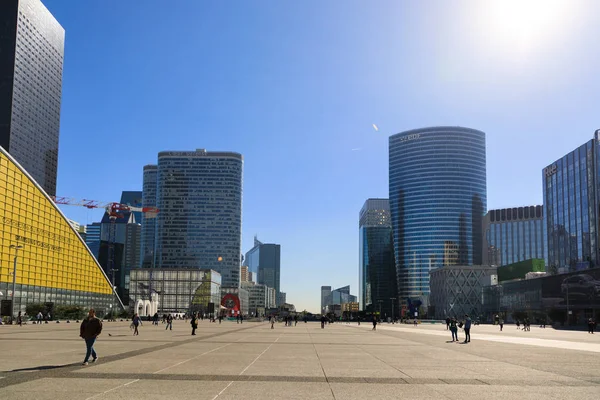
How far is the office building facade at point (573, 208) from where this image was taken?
15175 centimetres

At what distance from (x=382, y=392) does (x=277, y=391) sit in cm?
271

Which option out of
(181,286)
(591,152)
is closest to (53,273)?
(181,286)

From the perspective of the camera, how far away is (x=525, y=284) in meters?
140

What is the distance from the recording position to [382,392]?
15023 mm

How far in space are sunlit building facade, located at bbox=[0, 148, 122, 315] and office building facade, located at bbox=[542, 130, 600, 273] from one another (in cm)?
11673

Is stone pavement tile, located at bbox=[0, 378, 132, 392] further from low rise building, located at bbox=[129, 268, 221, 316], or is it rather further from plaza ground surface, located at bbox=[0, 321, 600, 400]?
low rise building, located at bbox=[129, 268, 221, 316]

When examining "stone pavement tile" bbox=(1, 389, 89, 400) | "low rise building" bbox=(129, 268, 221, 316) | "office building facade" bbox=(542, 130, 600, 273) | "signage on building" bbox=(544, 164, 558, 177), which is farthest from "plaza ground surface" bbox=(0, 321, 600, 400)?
"signage on building" bbox=(544, 164, 558, 177)

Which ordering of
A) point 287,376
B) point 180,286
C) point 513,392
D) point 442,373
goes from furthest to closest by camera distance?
point 180,286 < point 442,373 < point 287,376 < point 513,392

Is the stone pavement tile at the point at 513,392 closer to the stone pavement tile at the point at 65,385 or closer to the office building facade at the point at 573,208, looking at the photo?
the stone pavement tile at the point at 65,385

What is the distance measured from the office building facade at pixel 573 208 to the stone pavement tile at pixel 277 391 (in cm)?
14511

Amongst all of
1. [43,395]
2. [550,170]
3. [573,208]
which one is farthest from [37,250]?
[550,170]

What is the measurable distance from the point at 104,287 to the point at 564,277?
9651 centimetres

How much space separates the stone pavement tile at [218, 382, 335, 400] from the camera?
14.0 metres

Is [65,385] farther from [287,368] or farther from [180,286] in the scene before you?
[180,286]
